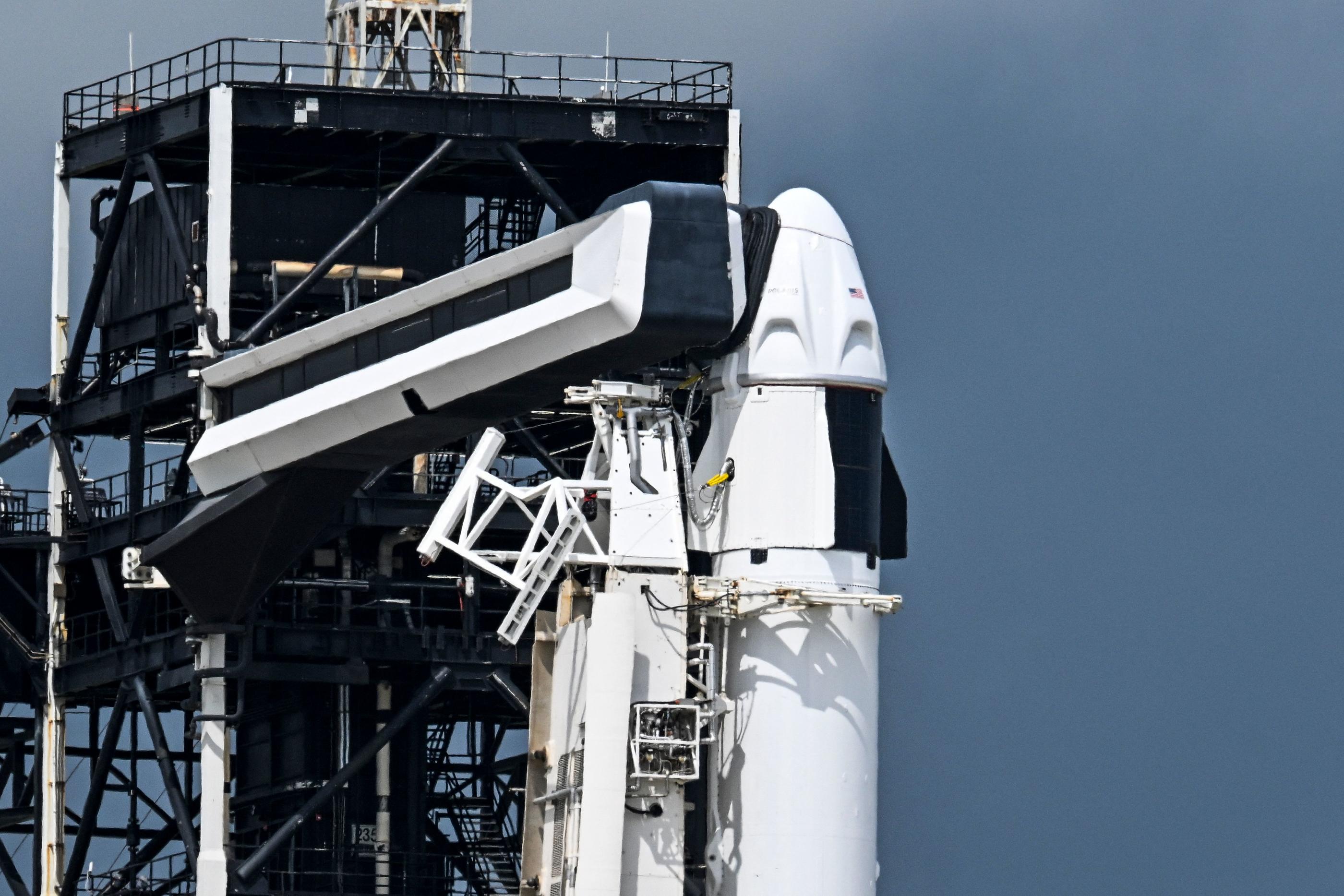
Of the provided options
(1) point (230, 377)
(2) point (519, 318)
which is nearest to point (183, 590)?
(1) point (230, 377)

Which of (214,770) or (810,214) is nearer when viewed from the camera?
(810,214)

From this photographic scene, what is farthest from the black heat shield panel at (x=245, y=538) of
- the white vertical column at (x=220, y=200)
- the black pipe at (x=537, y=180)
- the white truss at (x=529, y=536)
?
the black pipe at (x=537, y=180)

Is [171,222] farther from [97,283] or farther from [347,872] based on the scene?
Result: [347,872]

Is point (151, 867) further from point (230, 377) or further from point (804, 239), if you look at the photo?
point (804, 239)

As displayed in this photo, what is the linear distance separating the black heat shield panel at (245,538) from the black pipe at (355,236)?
21.0 feet

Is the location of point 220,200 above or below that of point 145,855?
above

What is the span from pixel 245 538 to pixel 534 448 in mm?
9250

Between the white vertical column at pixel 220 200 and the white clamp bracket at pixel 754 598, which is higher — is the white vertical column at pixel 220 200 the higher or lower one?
the higher one

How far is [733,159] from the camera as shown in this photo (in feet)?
309

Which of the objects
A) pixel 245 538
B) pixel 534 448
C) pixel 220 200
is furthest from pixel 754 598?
pixel 220 200

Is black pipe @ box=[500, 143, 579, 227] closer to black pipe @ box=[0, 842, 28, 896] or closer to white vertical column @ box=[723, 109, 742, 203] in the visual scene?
white vertical column @ box=[723, 109, 742, 203]

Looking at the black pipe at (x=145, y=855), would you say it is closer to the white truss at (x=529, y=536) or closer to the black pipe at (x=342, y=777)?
the black pipe at (x=342, y=777)

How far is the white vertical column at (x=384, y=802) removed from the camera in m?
94.4

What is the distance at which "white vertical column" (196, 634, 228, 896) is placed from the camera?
295ft
